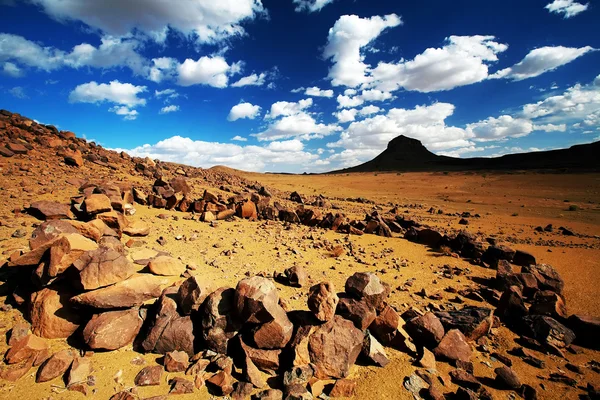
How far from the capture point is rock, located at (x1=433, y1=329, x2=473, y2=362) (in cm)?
→ 423

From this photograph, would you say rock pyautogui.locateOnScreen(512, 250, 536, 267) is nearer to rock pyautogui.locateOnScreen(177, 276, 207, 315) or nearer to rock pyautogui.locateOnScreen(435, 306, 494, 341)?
rock pyautogui.locateOnScreen(435, 306, 494, 341)

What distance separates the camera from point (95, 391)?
10.9 feet

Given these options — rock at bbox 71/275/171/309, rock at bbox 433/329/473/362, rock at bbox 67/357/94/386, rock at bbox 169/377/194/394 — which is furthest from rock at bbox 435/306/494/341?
rock at bbox 67/357/94/386

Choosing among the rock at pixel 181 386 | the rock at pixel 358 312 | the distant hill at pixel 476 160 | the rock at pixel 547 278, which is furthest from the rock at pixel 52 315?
the distant hill at pixel 476 160

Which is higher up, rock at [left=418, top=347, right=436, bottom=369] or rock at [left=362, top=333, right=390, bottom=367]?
rock at [left=362, top=333, right=390, bottom=367]

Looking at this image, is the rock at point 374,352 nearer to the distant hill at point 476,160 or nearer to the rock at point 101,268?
the rock at point 101,268

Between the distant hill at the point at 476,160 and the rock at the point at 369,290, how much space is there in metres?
63.2

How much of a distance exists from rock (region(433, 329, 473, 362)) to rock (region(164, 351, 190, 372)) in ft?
12.0

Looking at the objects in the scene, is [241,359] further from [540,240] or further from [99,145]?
[99,145]

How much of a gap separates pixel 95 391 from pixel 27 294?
2305 millimetres

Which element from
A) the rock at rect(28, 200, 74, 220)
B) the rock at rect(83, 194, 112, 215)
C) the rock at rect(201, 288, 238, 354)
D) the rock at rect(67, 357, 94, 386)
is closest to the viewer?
the rock at rect(67, 357, 94, 386)

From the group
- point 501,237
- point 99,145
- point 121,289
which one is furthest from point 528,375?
point 99,145

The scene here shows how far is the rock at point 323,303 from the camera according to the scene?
161 inches

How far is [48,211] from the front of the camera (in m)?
7.40
